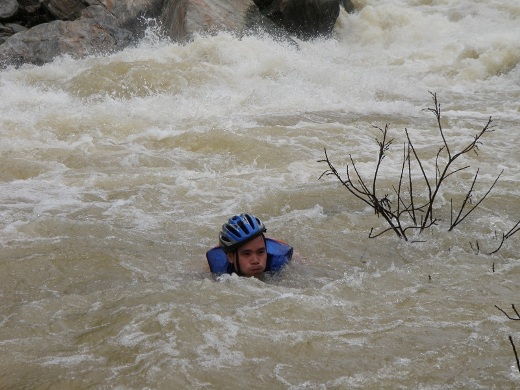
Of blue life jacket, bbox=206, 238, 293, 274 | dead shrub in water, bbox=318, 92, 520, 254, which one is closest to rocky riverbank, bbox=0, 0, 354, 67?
dead shrub in water, bbox=318, 92, 520, 254

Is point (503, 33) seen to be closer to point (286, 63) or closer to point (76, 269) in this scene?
point (286, 63)

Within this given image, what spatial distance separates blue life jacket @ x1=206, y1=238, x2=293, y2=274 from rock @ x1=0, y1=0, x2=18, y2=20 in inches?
494

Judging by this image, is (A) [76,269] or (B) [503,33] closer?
(A) [76,269]

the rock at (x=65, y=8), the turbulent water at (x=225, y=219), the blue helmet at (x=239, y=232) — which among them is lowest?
the rock at (x=65, y=8)

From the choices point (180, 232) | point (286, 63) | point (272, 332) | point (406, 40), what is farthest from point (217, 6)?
point (272, 332)

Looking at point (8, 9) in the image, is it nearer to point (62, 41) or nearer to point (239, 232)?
point (62, 41)

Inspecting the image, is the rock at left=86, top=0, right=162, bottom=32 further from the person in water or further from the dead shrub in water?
the person in water

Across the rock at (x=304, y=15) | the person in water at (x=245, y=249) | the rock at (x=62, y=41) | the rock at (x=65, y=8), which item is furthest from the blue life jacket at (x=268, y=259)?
the rock at (x=65, y=8)

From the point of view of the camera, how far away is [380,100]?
10.5 meters

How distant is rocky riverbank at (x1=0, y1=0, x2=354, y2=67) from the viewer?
13.6 metres

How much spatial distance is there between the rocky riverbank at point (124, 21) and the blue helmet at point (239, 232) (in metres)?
9.48

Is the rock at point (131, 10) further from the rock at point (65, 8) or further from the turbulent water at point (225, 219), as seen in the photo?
the turbulent water at point (225, 219)

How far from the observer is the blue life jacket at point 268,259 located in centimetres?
442

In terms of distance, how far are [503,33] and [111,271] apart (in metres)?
11.9
